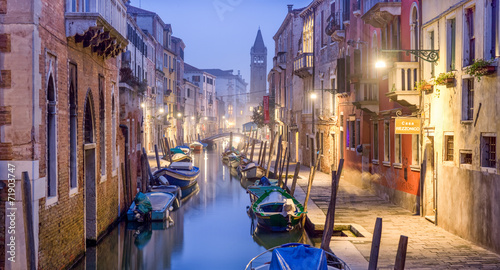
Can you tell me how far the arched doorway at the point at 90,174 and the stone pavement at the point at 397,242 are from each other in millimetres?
5235

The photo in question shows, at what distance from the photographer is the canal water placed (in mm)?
13133

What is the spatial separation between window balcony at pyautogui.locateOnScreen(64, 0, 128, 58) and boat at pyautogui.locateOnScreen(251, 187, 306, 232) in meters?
6.00

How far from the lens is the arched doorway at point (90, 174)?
40.7 feet

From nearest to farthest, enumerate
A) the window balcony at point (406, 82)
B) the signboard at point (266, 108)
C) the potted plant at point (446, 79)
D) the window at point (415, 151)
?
1. the potted plant at point (446, 79)
2. the window balcony at point (406, 82)
3. the window at point (415, 151)
4. the signboard at point (266, 108)

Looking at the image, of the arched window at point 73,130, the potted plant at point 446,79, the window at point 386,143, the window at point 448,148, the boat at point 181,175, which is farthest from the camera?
the boat at point 181,175

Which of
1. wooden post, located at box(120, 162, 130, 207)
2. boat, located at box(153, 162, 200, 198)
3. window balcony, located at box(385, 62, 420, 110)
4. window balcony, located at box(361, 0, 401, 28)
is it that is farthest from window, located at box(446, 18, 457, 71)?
boat, located at box(153, 162, 200, 198)

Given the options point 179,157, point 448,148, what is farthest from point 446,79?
point 179,157

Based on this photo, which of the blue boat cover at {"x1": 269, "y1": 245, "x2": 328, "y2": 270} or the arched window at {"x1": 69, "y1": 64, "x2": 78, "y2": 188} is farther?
the arched window at {"x1": 69, "y1": 64, "x2": 78, "y2": 188}

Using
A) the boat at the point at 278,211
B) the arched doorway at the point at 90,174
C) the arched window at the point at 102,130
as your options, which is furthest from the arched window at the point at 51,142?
the boat at the point at 278,211

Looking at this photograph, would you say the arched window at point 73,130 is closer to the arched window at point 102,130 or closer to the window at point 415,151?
the arched window at point 102,130

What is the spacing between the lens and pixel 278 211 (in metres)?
16.2

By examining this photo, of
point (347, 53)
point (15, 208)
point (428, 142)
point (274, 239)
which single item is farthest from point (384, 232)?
point (347, 53)

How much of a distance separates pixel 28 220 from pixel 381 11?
11503mm

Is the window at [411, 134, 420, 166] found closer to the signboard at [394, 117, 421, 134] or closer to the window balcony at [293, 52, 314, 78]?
the signboard at [394, 117, 421, 134]
